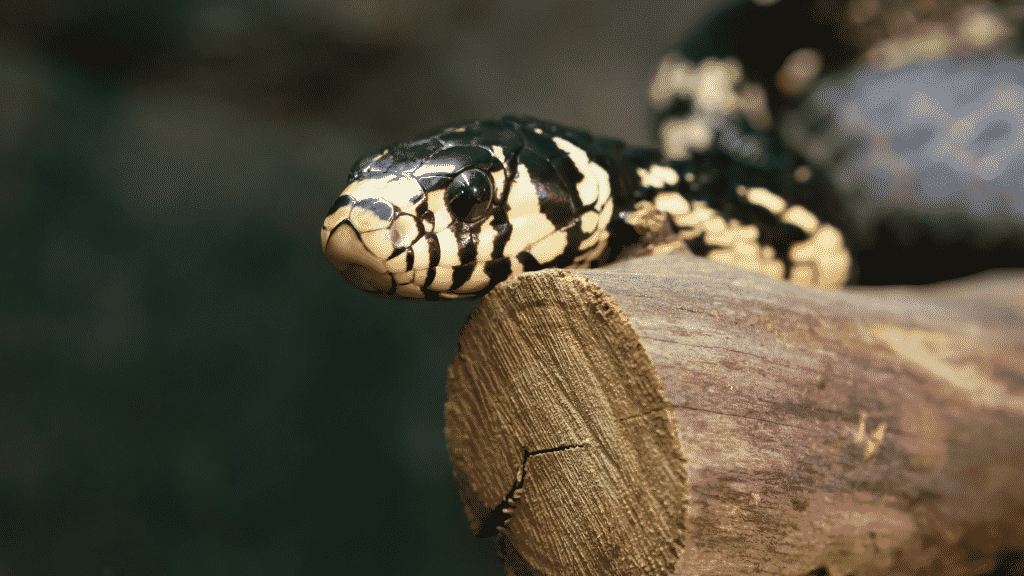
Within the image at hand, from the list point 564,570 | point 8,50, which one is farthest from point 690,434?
point 8,50

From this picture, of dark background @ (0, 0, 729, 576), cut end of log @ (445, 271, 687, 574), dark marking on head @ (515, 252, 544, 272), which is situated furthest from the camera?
dark background @ (0, 0, 729, 576)

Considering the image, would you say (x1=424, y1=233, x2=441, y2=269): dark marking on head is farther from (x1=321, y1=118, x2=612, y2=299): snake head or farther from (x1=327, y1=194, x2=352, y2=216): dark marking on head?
(x1=327, y1=194, x2=352, y2=216): dark marking on head

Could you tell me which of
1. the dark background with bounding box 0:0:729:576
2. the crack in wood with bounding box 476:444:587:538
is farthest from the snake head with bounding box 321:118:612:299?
the dark background with bounding box 0:0:729:576

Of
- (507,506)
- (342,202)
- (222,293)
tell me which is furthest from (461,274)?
(222,293)

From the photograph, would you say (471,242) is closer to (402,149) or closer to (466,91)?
(402,149)

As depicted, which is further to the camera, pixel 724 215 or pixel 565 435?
pixel 724 215

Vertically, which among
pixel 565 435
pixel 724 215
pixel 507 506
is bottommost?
pixel 507 506

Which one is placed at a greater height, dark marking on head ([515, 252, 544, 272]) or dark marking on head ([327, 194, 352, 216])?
dark marking on head ([327, 194, 352, 216])

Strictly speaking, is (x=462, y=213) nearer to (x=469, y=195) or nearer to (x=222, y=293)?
(x=469, y=195)
